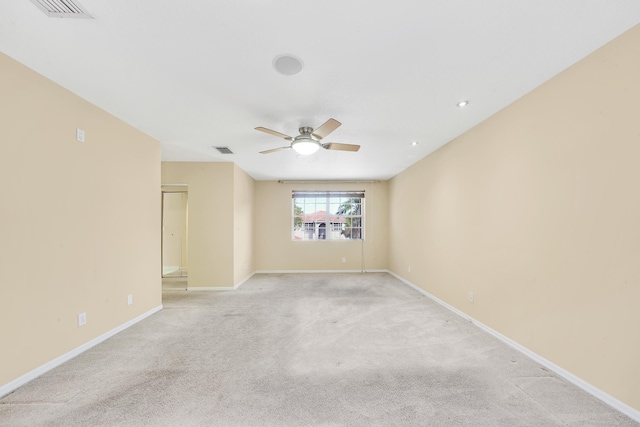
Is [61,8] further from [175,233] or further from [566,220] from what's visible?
[175,233]

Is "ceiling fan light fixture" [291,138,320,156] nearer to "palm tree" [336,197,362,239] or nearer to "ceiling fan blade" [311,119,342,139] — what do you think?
"ceiling fan blade" [311,119,342,139]

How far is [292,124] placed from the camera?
296 centimetres

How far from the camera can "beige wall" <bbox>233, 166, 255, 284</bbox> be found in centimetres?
497

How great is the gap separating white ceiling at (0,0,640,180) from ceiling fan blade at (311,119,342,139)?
19 centimetres

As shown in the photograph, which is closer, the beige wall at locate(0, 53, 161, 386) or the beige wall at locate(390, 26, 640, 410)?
the beige wall at locate(390, 26, 640, 410)

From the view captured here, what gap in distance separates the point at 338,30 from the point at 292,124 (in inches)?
57.2

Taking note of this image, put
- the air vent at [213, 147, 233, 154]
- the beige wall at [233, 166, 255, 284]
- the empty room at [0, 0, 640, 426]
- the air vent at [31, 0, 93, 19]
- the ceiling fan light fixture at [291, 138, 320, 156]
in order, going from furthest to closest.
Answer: the beige wall at [233, 166, 255, 284] < the air vent at [213, 147, 233, 154] < the ceiling fan light fixture at [291, 138, 320, 156] < the empty room at [0, 0, 640, 426] < the air vent at [31, 0, 93, 19]

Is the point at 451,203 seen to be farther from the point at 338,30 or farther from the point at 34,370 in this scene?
the point at 34,370

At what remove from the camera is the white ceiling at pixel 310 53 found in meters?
1.44

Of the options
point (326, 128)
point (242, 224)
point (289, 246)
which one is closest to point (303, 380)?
point (326, 128)

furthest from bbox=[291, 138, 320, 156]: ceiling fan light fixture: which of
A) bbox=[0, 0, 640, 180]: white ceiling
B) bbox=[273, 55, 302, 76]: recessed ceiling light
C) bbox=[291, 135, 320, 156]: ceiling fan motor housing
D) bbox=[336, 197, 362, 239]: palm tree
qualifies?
bbox=[336, 197, 362, 239]: palm tree

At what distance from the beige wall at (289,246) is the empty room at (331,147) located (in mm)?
2991

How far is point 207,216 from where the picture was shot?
4.80m

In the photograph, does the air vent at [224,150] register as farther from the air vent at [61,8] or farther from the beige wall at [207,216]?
the air vent at [61,8]
